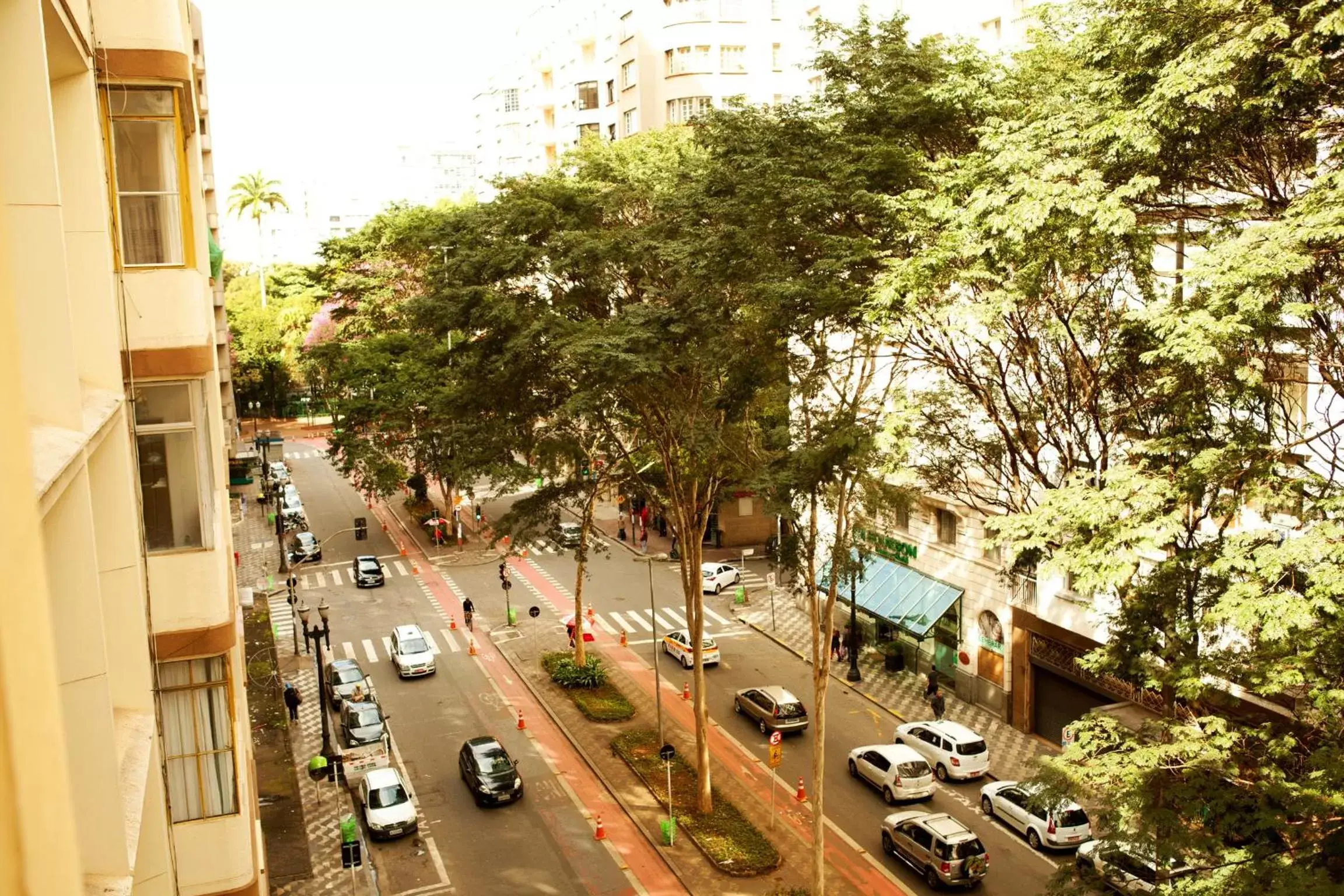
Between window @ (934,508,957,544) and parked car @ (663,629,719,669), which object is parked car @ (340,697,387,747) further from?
window @ (934,508,957,544)

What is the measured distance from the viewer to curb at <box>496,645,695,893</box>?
84.9 feet

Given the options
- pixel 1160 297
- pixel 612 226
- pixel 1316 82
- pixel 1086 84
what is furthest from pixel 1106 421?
pixel 612 226

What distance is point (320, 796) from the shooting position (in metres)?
30.2

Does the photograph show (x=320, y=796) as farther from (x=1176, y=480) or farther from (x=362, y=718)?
(x=1176, y=480)

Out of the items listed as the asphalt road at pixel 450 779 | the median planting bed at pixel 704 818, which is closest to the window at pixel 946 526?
the median planting bed at pixel 704 818

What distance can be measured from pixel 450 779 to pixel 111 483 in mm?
26692

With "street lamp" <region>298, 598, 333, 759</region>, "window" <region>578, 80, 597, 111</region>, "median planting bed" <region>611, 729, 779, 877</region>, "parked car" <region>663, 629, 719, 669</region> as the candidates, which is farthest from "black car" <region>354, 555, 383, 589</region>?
"window" <region>578, 80, 597, 111</region>

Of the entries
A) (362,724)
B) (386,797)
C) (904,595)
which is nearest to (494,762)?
(386,797)

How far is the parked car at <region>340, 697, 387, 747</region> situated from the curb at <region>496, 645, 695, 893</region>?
17.8 ft

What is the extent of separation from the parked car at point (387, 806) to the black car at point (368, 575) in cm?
2254

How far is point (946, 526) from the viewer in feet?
117

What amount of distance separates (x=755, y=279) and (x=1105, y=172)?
7.51m

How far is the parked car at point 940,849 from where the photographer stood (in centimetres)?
2395

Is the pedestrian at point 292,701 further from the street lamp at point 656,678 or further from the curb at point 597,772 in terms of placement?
the street lamp at point 656,678
